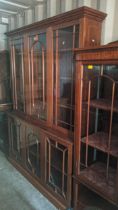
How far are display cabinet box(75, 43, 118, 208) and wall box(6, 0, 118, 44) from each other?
46 cm

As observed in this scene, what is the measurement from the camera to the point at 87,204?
5.56 ft

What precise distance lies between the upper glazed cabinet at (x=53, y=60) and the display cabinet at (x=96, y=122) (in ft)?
0.81

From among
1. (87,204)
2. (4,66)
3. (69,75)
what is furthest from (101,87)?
(4,66)

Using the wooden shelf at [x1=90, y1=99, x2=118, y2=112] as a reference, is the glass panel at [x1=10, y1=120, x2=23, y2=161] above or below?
below

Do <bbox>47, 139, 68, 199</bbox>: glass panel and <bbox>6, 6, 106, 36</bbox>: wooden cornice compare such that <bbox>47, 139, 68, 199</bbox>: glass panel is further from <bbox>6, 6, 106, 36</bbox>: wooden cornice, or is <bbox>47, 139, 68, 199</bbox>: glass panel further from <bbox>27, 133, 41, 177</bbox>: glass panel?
<bbox>6, 6, 106, 36</bbox>: wooden cornice

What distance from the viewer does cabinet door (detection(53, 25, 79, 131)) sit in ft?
5.55

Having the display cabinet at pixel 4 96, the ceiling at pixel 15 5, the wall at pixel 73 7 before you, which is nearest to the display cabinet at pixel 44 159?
the display cabinet at pixel 4 96

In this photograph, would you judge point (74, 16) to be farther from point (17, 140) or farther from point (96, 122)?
point (17, 140)

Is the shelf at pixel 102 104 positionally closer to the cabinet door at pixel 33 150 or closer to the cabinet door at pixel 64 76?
the cabinet door at pixel 64 76

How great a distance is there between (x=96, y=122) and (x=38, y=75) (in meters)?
0.93

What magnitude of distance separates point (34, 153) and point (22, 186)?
0.47 meters

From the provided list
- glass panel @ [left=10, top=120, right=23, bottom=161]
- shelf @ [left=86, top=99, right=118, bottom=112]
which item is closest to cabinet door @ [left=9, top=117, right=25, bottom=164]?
glass panel @ [left=10, top=120, right=23, bottom=161]

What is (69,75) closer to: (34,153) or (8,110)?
(34,153)

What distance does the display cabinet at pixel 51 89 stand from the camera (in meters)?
1.63
